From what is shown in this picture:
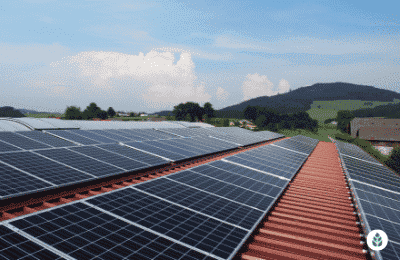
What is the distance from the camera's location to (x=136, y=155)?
1068cm

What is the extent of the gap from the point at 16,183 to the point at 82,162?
2690 millimetres

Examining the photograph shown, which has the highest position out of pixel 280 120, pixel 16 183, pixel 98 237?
pixel 280 120

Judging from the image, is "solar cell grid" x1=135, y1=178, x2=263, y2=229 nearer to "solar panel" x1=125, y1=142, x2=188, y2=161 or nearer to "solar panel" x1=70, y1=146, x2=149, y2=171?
"solar panel" x1=70, y1=146, x2=149, y2=171

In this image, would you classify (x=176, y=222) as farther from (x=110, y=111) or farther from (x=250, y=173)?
(x=110, y=111)

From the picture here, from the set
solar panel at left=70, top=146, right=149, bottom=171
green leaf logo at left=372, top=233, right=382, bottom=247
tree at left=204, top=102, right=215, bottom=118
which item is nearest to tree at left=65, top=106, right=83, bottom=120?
tree at left=204, top=102, right=215, bottom=118

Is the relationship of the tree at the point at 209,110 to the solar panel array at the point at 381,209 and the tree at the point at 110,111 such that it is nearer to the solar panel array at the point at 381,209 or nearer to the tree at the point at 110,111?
the solar panel array at the point at 381,209

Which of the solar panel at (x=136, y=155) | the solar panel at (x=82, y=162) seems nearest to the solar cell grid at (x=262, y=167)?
the solar panel at (x=136, y=155)

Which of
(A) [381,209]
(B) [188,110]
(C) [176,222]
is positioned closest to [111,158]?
(C) [176,222]

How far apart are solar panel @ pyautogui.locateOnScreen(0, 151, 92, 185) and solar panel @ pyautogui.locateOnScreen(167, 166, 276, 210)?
313 cm

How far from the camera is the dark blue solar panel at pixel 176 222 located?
→ 4023 mm

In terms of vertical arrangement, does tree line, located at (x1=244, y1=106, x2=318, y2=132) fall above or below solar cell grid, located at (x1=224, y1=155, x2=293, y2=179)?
above

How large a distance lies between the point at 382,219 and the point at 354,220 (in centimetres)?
74

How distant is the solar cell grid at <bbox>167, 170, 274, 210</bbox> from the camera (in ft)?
21.0

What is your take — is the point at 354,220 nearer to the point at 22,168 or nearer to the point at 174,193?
the point at 174,193
